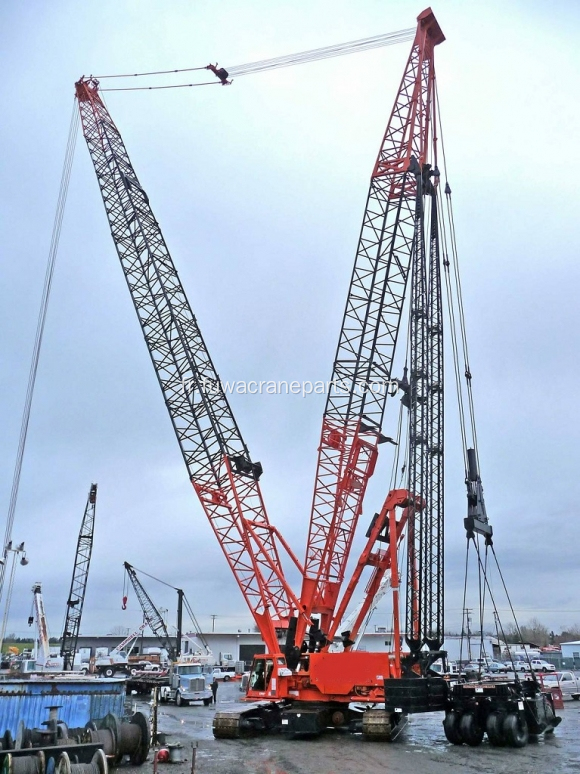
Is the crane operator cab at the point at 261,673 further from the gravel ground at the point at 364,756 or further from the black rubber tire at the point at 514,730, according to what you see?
the black rubber tire at the point at 514,730

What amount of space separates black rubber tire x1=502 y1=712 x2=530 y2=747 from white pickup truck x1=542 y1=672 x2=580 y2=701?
22.0 meters

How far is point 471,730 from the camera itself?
71.6 ft

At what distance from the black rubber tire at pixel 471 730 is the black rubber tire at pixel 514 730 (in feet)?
2.93

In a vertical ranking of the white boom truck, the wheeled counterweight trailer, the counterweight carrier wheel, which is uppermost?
the wheeled counterweight trailer

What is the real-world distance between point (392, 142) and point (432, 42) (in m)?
4.49

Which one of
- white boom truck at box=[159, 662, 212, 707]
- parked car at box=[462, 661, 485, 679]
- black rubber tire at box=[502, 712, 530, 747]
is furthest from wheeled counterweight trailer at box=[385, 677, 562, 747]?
white boom truck at box=[159, 662, 212, 707]

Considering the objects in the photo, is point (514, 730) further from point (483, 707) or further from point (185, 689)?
point (185, 689)

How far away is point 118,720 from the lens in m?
18.2

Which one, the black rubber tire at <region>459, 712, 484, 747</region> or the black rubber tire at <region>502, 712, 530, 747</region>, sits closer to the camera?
the black rubber tire at <region>502, 712, 530, 747</region>

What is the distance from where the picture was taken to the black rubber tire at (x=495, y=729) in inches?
840

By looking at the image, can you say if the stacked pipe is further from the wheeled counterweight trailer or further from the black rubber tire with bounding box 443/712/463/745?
the black rubber tire with bounding box 443/712/463/745

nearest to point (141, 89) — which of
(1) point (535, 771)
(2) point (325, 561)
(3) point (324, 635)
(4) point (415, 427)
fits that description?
(4) point (415, 427)

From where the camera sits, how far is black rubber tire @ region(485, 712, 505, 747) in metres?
21.3

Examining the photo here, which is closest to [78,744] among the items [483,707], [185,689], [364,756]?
[364,756]
